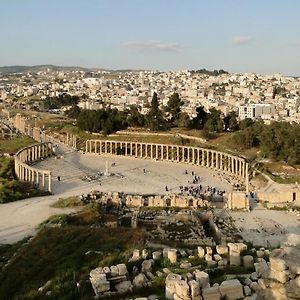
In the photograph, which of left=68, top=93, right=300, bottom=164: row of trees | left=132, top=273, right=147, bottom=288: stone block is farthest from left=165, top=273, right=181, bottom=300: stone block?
left=68, top=93, right=300, bottom=164: row of trees

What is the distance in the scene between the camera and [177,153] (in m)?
67.9

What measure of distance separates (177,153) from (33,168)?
22293 mm

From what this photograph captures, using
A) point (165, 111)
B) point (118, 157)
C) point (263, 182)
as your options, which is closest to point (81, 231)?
point (263, 182)

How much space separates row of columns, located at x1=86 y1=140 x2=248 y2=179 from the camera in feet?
195

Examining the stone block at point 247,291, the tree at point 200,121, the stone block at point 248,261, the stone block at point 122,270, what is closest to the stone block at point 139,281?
the stone block at point 122,270

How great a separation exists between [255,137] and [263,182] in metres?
14.8

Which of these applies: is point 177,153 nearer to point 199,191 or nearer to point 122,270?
point 199,191

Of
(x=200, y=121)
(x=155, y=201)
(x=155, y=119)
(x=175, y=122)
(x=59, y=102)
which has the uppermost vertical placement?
(x=155, y=119)

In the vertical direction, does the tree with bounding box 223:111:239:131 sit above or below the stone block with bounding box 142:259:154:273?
below

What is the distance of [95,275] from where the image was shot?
46.2ft

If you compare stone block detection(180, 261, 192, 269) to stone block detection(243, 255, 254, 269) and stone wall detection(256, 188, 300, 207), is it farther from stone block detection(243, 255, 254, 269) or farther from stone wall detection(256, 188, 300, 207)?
stone wall detection(256, 188, 300, 207)

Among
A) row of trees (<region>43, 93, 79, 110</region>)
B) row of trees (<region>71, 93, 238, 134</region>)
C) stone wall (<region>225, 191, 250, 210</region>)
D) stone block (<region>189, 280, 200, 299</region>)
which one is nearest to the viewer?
stone block (<region>189, 280, 200, 299</region>)

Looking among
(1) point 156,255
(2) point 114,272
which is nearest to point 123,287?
(2) point 114,272

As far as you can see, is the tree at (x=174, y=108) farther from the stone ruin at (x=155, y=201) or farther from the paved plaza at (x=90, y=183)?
the stone ruin at (x=155, y=201)
